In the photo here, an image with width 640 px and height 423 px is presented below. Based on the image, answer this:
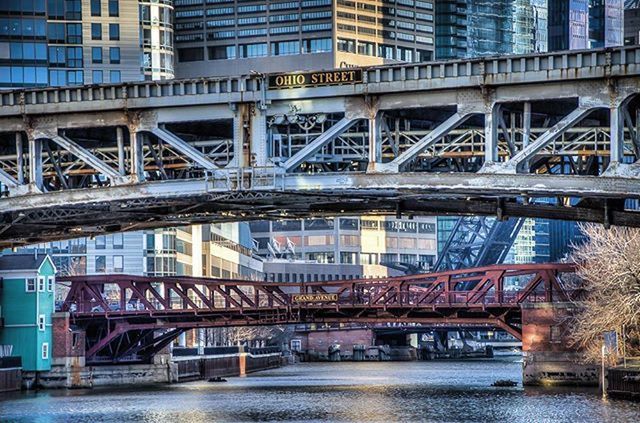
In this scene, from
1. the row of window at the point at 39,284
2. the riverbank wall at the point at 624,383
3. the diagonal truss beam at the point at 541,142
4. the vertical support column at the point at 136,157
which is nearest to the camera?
the diagonal truss beam at the point at 541,142

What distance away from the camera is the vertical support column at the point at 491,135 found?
239ft

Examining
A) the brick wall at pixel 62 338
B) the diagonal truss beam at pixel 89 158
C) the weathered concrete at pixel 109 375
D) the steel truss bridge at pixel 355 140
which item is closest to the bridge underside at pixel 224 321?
the weathered concrete at pixel 109 375

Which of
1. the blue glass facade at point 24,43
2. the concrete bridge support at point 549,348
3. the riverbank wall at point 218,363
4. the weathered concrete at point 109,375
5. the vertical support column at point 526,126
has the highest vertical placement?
the blue glass facade at point 24,43

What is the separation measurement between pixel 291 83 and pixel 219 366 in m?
95.7

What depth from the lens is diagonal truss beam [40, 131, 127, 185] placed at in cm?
7819

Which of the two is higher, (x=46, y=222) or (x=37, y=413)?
(x=46, y=222)


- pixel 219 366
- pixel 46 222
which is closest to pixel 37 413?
pixel 46 222

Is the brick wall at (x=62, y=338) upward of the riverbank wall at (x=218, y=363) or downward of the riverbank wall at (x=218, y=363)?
upward

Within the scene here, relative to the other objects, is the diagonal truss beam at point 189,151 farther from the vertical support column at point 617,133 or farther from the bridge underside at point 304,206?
the vertical support column at point 617,133

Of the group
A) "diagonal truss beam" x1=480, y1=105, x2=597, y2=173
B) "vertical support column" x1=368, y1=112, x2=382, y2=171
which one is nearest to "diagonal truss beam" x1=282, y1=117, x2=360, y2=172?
"vertical support column" x1=368, y1=112, x2=382, y2=171

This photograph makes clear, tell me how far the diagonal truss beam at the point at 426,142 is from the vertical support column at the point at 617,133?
222 inches

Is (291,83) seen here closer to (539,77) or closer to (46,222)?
(539,77)

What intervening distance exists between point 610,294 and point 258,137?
46070mm

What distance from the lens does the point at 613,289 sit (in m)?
117
